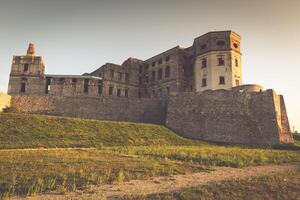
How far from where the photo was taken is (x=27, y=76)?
165 ft

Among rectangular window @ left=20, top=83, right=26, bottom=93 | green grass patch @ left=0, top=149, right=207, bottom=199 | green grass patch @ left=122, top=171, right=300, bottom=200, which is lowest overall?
green grass patch @ left=122, top=171, right=300, bottom=200

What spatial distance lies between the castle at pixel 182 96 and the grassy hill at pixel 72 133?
252 inches

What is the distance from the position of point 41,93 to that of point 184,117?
3031 cm

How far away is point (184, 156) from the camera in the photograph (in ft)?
58.0

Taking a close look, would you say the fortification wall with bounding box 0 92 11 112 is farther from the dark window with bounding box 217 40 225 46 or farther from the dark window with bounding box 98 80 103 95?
the dark window with bounding box 217 40 225 46

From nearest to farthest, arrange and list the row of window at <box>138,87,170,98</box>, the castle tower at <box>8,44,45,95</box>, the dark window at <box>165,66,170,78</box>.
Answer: the castle tower at <box>8,44,45,95</box> → the row of window at <box>138,87,170,98</box> → the dark window at <box>165,66,170,78</box>

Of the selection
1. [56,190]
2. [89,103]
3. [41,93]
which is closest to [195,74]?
[89,103]

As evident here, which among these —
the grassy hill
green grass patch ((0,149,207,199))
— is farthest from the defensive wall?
green grass patch ((0,149,207,199))

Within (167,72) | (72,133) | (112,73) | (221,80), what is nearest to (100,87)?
(112,73)

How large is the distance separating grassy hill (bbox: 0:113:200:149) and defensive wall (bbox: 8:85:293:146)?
500 centimetres

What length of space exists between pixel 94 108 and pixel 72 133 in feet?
45.4

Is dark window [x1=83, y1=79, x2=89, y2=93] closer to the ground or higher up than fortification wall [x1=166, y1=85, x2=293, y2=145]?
higher up

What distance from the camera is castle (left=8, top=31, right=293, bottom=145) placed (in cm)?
3378

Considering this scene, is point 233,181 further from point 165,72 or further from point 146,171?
point 165,72
